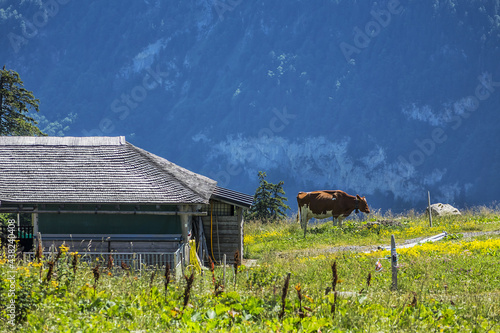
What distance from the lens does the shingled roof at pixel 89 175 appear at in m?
16.6

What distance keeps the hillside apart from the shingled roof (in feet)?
335

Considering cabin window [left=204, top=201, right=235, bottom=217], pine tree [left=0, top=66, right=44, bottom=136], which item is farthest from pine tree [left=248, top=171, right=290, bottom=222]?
pine tree [left=0, top=66, right=44, bottom=136]

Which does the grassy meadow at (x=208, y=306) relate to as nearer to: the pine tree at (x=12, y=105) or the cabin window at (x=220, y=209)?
the cabin window at (x=220, y=209)

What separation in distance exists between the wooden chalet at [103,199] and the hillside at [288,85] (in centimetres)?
10252

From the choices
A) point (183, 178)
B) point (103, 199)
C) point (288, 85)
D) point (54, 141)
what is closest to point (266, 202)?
point (183, 178)

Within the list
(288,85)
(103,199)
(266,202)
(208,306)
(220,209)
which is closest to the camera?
(208,306)

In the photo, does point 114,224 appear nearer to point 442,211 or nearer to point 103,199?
point 103,199

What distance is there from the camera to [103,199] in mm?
16484

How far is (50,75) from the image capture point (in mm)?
159500

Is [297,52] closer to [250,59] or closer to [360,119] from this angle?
[250,59]

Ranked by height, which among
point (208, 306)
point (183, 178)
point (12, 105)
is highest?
point (12, 105)

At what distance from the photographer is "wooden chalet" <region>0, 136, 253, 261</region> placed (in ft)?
54.6

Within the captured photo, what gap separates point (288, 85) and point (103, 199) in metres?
130

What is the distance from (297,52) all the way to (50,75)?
260 feet
